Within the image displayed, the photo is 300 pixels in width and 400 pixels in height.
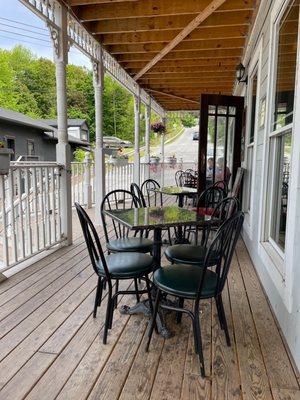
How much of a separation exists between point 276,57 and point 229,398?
8.96 feet

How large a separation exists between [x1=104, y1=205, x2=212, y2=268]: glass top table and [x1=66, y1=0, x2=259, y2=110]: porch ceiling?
2.61m

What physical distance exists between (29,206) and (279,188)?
101 inches

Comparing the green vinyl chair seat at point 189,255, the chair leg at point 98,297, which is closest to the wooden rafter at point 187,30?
the green vinyl chair seat at point 189,255

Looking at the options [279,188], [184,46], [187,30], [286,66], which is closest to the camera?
[286,66]

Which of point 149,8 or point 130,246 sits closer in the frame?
point 130,246

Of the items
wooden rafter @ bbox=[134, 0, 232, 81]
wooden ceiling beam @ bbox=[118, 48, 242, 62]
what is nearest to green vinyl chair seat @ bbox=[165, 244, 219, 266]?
wooden rafter @ bbox=[134, 0, 232, 81]

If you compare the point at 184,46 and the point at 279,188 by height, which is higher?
the point at 184,46

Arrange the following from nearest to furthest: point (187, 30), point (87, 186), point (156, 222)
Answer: point (156, 222), point (187, 30), point (87, 186)

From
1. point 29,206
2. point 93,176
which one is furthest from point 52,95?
point 29,206

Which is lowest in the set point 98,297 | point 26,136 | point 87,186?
point 98,297

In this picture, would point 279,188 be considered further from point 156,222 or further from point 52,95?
point 52,95

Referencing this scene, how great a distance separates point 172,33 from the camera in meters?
4.77

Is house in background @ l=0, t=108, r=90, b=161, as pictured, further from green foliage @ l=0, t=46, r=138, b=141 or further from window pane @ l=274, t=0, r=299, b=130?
window pane @ l=274, t=0, r=299, b=130

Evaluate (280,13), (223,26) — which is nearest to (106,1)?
(223,26)
